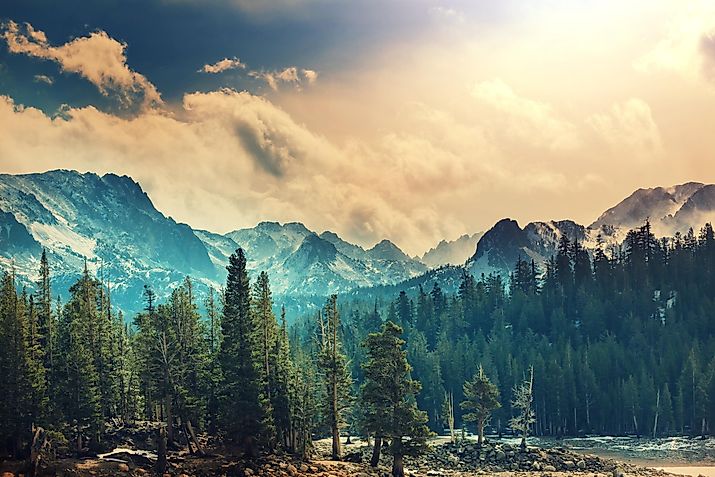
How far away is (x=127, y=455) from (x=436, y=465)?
126 ft

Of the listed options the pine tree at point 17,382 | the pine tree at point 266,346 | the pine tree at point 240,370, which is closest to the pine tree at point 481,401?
the pine tree at point 266,346

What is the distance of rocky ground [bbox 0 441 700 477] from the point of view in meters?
52.3

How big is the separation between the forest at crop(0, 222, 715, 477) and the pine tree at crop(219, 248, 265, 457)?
151mm

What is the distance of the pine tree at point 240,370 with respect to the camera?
2416 inches

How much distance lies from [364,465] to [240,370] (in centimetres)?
1687

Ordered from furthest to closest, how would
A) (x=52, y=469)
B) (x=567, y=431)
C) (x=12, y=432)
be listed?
(x=567, y=431)
(x=12, y=432)
(x=52, y=469)

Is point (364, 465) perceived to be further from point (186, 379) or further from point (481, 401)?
point (481, 401)

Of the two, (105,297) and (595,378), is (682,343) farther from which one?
(105,297)

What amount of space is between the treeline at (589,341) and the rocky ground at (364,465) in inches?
1206

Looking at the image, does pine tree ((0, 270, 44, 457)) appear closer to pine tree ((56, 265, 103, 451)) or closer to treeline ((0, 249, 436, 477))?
treeline ((0, 249, 436, 477))

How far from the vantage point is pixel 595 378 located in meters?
120

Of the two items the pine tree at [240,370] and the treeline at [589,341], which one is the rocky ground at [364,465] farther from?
the treeline at [589,341]

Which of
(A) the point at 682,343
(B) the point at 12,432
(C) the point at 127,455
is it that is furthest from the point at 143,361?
(A) the point at 682,343

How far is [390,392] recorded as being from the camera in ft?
215
